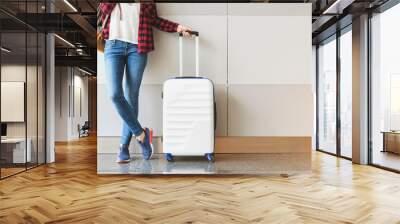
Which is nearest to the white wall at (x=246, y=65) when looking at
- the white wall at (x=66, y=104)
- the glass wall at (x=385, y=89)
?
the glass wall at (x=385, y=89)

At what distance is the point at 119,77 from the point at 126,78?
0.07 m

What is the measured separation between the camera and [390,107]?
496cm

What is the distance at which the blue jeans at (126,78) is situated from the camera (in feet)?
11.8

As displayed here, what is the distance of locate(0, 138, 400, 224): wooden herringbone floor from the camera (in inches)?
93.8

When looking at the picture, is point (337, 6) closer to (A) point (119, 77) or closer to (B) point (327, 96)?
(B) point (327, 96)

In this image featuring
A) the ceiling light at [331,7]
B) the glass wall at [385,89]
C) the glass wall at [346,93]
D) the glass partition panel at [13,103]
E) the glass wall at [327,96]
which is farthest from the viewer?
the glass wall at [327,96]

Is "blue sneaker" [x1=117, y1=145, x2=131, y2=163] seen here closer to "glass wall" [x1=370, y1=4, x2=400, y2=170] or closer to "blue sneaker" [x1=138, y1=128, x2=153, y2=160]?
"blue sneaker" [x1=138, y1=128, x2=153, y2=160]

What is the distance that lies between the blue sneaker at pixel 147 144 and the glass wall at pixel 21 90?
186cm

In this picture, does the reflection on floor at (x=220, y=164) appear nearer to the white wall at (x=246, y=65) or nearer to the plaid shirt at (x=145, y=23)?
the white wall at (x=246, y=65)

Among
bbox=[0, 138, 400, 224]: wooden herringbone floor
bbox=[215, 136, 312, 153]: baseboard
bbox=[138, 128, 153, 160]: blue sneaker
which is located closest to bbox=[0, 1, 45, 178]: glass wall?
bbox=[0, 138, 400, 224]: wooden herringbone floor

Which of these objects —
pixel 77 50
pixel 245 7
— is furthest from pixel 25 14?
pixel 77 50

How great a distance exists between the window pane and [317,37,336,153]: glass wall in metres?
0.41

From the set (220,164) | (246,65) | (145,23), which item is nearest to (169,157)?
(220,164)

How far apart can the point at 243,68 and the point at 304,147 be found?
101 centimetres
